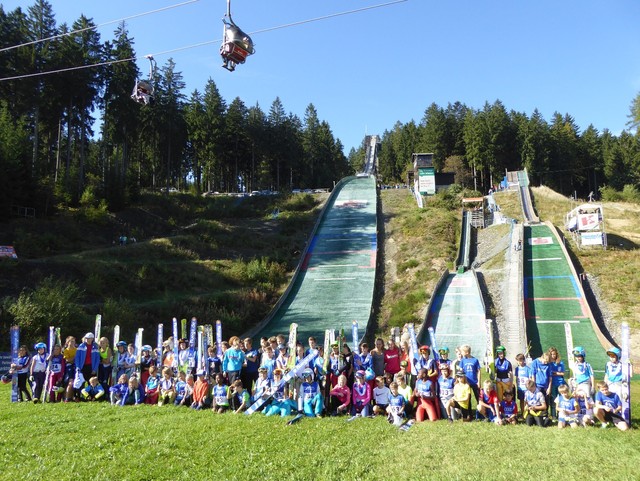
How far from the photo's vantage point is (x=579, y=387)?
9508 millimetres

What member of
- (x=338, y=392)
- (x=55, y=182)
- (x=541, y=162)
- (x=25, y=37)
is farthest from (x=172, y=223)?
(x=541, y=162)

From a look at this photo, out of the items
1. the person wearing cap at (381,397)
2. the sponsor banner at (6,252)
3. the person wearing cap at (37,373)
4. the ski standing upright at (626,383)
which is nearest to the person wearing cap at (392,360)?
the person wearing cap at (381,397)

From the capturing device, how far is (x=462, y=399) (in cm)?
990

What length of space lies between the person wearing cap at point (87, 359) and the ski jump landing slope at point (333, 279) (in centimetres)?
1185

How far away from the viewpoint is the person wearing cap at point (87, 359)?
1257 centimetres

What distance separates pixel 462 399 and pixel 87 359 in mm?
9553

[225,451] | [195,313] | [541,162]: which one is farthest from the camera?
[541,162]

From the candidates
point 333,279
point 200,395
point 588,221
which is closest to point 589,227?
point 588,221

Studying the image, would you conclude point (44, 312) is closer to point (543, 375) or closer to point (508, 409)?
point (508, 409)

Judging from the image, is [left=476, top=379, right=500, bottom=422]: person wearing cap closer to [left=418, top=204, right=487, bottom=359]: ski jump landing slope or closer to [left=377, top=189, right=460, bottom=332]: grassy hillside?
[left=418, top=204, right=487, bottom=359]: ski jump landing slope

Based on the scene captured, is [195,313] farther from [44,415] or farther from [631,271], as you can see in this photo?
[631,271]

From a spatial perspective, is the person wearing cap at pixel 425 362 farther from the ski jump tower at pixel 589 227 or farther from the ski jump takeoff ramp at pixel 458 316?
the ski jump tower at pixel 589 227

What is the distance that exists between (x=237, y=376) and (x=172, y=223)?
1420 inches

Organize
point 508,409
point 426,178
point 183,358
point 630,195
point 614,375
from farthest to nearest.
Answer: point 630,195, point 426,178, point 183,358, point 508,409, point 614,375
